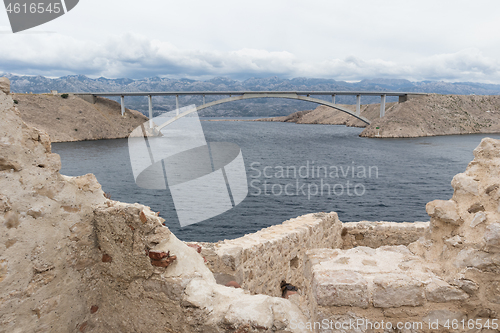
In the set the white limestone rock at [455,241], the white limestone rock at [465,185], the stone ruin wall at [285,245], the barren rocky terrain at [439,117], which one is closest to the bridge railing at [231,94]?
the barren rocky terrain at [439,117]

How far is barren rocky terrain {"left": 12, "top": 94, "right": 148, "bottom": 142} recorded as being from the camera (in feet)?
169

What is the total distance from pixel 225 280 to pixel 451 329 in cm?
272

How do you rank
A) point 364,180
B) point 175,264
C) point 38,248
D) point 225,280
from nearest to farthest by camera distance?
1. point 38,248
2. point 175,264
3. point 225,280
4. point 364,180

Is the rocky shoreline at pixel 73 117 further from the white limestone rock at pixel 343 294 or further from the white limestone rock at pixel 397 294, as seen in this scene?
the white limestone rock at pixel 397 294

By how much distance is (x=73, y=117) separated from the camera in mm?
56125

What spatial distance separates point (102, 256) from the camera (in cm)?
313

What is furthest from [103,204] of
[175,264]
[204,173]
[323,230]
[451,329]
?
[204,173]

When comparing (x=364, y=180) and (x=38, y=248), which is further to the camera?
(x=364, y=180)

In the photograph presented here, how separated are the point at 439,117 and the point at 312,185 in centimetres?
5648

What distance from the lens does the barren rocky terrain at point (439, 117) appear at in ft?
203

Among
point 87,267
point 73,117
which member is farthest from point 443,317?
point 73,117

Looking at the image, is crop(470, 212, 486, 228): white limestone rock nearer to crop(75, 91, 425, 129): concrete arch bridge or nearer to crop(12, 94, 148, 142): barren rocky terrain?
crop(75, 91, 425, 129): concrete arch bridge

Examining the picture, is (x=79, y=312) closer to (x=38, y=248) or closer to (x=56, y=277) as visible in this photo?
(x=56, y=277)

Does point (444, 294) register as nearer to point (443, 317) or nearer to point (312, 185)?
point (443, 317)
